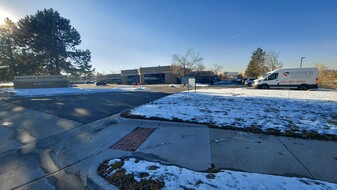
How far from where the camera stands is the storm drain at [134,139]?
4018 mm

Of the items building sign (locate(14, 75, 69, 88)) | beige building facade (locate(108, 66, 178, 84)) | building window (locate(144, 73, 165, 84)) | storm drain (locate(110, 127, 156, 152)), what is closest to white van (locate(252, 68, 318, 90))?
storm drain (locate(110, 127, 156, 152))

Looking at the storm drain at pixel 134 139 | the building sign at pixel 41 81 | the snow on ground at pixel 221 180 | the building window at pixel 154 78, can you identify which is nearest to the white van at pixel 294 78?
the storm drain at pixel 134 139

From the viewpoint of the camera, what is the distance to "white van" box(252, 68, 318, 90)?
1608 centimetres

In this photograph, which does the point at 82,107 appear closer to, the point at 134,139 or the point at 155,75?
the point at 134,139

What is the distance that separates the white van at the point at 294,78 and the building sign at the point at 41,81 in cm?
3225

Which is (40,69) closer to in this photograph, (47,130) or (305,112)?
(47,130)

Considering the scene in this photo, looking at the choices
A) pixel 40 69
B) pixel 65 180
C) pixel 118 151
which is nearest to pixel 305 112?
pixel 118 151

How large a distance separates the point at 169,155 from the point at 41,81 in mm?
30081

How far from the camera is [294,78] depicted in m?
16.6

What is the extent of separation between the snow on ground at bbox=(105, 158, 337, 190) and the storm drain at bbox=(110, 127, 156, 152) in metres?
1.24

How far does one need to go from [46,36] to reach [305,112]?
114 ft

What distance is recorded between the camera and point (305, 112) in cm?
669

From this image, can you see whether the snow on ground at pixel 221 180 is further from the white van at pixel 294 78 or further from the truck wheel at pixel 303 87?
the truck wheel at pixel 303 87

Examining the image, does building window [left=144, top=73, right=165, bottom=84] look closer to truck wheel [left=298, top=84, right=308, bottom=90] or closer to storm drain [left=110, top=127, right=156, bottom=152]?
truck wheel [left=298, top=84, right=308, bottom=90]
